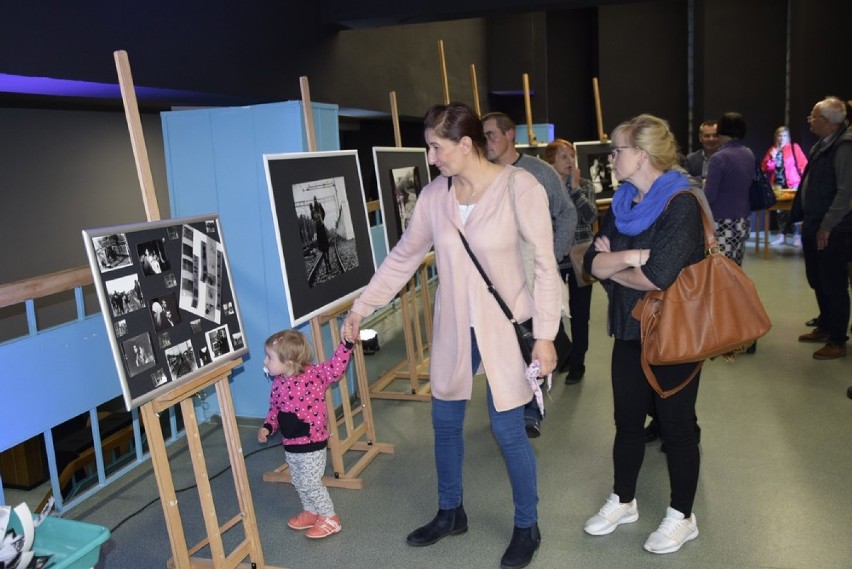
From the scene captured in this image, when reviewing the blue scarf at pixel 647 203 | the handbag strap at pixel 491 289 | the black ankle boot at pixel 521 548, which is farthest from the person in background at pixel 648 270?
the handbag strap at pixel 491 289

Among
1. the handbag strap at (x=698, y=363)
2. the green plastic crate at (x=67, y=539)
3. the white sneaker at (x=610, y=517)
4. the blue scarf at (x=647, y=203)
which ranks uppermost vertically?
the blue scarf at (x=647, y=203)

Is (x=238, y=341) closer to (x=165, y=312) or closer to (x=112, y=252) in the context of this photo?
(x=165, y=312)

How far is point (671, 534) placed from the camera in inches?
95.7

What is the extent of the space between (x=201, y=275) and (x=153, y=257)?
21 centimetres

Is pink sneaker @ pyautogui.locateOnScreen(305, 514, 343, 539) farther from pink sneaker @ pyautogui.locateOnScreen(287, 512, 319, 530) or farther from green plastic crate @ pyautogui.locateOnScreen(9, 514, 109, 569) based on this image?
green plastic crate @ pyautogui.locateOnScreen(9, 514, 109, 569)

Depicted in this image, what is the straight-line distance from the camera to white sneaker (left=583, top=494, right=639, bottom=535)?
257 centimetres

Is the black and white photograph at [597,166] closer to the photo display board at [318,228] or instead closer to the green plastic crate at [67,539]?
the photo display board at [318,228]

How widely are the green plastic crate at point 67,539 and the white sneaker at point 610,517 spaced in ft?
5.24

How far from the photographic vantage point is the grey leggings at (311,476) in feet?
8.57

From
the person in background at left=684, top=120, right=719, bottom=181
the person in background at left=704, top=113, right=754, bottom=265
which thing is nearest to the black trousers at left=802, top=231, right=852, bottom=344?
the person in background at left=704, top=113, right=754, bottom=265

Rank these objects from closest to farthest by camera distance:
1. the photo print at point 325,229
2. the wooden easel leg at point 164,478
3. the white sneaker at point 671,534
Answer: the wooden easel leg at point 164,478 → the white sneaker at point 671,534 → the photo print at point 325,229

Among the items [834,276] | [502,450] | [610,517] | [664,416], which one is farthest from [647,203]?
[834,276]

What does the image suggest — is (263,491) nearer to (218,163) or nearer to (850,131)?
(218,163)

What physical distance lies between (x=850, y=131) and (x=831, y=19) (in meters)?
6.27
